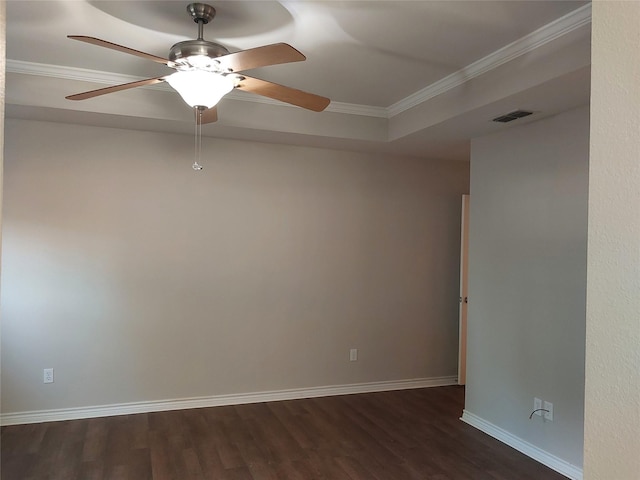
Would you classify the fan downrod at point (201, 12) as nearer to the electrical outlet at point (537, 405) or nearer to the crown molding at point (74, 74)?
the crown molding at point (74, 74)

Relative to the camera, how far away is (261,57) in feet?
7.23

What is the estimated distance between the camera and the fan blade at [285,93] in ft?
8.58

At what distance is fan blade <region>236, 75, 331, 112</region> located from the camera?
2.62 meters

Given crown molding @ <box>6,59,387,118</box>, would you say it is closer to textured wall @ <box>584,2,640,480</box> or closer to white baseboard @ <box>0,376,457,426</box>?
white baseboard @ <box>0,376,457,426</box>

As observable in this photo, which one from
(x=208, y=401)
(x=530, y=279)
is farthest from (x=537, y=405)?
(x=208, y=401)

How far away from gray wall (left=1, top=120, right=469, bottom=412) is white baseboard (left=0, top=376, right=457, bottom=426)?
55 millimetres

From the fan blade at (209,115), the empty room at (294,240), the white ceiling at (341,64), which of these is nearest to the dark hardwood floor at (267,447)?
the empty room at (294,240)

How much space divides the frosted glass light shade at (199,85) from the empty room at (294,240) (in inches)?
0.6

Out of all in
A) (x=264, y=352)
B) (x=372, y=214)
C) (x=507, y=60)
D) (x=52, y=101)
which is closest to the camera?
(x=507, y=60)

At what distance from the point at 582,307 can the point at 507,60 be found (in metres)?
1.60

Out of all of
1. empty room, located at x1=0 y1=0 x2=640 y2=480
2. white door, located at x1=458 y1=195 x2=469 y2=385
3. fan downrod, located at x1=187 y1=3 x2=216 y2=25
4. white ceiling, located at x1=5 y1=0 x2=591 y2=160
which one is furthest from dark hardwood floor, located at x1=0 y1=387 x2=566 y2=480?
fan downrod, located at x1=187 y1=3 x2=216 y2=25

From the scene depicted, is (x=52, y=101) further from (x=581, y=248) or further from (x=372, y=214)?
(x=581, y=248)

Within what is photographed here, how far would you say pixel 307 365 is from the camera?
15.4ft

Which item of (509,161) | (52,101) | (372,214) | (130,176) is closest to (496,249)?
(509,161)
